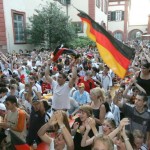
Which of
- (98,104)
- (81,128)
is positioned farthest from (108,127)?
(98,104)

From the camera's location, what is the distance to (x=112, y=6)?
4819 cm

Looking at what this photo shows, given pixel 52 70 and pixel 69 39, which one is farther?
pixel 69 39

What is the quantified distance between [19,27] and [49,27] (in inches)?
91.1

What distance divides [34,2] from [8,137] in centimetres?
1855

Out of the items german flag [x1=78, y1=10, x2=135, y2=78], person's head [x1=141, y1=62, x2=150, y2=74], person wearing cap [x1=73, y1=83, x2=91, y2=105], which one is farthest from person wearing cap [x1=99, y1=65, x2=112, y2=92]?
german flag [x1=78, y1=10, x2=135, y2=78]

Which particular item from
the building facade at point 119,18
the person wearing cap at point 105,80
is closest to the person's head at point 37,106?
the person wearing cap at point 105,80

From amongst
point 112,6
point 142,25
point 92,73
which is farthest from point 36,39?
point 142,25

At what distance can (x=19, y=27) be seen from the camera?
1897cm

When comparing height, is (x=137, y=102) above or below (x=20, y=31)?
below

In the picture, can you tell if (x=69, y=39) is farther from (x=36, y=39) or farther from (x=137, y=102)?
(x=137, y=102)

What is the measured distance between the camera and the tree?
746 inches

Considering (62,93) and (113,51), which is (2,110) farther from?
(113,51)

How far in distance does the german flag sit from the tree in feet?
47.7

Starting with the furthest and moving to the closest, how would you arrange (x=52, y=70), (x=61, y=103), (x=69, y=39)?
(x=69, y=39) < (x=52, y=70) < (x=61, y=103)
